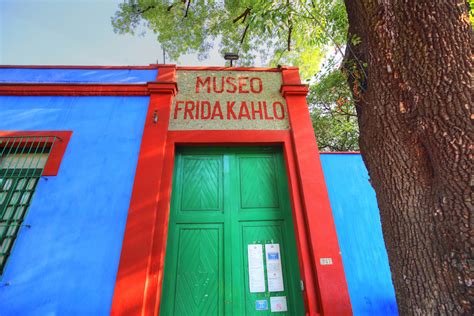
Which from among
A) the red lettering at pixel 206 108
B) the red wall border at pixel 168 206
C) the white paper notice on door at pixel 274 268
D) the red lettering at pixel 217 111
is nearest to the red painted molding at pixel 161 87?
the red wall border at pixel 168 206

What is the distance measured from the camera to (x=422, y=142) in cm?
208

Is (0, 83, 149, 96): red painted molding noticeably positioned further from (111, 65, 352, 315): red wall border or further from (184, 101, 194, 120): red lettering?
(184, 101, 194, 120): red lettering

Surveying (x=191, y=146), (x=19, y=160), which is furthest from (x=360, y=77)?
(x=19, y=160)

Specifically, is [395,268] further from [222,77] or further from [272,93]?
[222,77]

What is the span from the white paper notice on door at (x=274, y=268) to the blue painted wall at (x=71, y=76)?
3840mm

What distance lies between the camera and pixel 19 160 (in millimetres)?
3822

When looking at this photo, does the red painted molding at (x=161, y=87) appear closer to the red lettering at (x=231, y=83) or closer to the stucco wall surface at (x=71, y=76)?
the stucco wall surface at (x=71, y=76)

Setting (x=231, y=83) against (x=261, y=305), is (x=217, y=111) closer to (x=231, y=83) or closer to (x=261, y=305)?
(x=231, y=83)

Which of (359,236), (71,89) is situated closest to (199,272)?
(359,236)

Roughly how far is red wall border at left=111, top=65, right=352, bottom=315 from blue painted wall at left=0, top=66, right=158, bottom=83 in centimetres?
57

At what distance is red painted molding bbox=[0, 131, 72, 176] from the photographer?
3660 millimetres

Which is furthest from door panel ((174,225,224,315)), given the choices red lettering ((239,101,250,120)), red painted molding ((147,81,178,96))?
red painted molding ((147,81,178,96))

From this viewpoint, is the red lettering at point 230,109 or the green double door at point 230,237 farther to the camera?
the red lettering at point 230,109

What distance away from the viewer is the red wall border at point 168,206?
3012 millimetres
